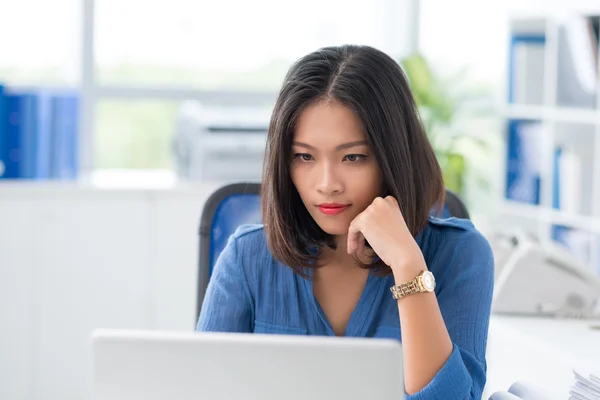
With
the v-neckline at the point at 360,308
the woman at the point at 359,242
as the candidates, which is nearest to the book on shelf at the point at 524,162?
the woman at the point at 359,242

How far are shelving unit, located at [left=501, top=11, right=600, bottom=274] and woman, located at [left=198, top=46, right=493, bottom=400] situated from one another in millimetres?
1707

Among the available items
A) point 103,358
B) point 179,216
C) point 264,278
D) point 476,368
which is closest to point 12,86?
point 179,216

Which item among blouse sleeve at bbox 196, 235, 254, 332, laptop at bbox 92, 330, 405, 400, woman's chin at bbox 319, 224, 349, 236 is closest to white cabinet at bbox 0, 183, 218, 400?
blouse sleeve at bbox 196, 235, 254, 332

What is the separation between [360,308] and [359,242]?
112 mm

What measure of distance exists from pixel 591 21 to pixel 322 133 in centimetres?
216

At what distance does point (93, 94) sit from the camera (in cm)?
425

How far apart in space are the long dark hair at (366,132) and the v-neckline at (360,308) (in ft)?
0.11

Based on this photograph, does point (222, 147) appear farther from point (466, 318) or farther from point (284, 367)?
point (284, 367)

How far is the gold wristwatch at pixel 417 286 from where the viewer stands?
141cm

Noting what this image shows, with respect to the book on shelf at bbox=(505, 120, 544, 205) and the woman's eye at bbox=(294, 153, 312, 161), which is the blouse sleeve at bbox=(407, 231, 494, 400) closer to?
the woman's eye at bbox=(294, 153, 312, 161)

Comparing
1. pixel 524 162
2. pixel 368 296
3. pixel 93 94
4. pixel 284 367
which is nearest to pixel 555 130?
pixel 524 162

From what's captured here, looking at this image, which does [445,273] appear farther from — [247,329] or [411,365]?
[247,329]

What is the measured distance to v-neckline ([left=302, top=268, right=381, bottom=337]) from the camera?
1.56 meters

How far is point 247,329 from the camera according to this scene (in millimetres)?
1612
